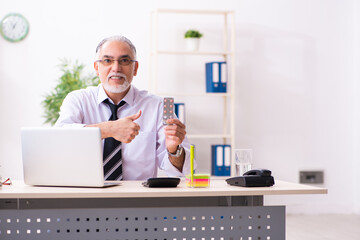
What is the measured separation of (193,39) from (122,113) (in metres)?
2.05

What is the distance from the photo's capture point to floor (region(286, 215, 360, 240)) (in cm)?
396

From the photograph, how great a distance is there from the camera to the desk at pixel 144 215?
188cm

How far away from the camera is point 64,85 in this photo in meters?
4.40

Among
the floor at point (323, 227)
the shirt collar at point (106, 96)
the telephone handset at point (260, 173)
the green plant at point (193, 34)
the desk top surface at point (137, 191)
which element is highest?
the green plant at point (193, 34)

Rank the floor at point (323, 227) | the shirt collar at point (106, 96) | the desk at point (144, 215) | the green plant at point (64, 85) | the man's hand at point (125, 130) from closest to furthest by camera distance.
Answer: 1. the desk at point (144, 215)
2. the man's hand at point (125, 130)
3. the shirt collar at point (106, 96)
4. the floor at point (323, 227)
5. the green plant at point (64, 85)

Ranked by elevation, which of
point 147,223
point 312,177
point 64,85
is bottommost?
point 312,177

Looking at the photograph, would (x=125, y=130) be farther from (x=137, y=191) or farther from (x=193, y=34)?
(x=193, y=34)

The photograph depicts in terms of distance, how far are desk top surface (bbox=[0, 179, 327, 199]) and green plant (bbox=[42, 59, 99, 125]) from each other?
243cm

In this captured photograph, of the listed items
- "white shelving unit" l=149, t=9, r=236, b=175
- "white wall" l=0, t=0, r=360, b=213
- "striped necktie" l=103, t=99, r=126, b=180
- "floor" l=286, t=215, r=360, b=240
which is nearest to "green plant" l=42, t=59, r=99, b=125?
"white wall" l=0, t=0, r=360, b=213

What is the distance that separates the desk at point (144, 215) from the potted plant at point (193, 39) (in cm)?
268

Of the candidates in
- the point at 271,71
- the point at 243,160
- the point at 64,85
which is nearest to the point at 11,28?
the point at 64,85

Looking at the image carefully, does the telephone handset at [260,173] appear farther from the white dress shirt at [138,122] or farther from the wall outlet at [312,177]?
the wall outlet at [312,177]

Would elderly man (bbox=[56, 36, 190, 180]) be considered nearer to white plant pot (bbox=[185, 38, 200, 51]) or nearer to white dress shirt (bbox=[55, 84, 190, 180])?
white dress shirt (bbox=[55, 84, 190, 180])

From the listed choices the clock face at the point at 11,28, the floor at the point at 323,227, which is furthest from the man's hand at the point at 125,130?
the clock face at the point at 11,28
